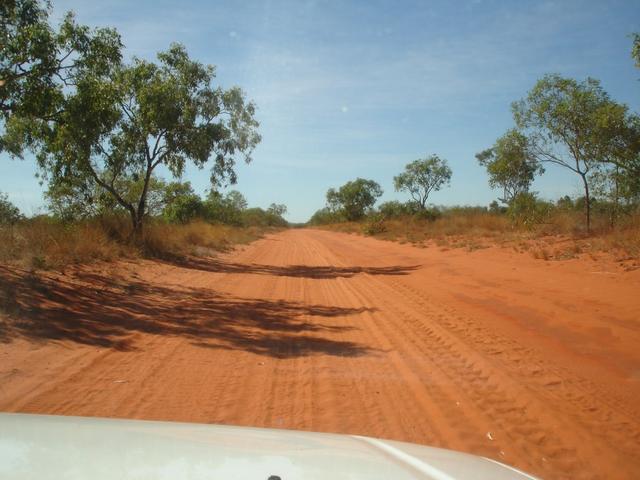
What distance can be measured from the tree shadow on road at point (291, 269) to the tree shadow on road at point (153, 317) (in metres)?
5.34

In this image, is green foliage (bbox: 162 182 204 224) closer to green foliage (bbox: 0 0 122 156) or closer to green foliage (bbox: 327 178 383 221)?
green foliage (bbox: 0 0 122 156)

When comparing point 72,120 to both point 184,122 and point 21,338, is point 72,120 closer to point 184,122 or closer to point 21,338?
point 21,338

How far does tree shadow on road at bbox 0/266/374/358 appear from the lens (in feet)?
23.4

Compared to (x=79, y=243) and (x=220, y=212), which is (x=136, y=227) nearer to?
(x=79, y=243)

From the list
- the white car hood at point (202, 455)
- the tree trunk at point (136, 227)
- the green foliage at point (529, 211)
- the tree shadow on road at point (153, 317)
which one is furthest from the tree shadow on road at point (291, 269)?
the white car hood at point (202, 455)

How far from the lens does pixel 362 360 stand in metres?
6.49

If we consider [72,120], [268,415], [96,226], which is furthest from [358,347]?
[96,226]

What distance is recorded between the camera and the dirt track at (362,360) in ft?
14.3

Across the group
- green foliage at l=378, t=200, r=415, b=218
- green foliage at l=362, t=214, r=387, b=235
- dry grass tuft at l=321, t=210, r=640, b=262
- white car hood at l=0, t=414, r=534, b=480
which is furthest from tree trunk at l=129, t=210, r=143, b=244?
green foliage at l=378, t=200, r=415, b=218

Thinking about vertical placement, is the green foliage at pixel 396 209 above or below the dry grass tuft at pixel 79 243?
above

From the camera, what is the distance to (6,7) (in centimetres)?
959

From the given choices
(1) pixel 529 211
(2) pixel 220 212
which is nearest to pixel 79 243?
(1) pixel 529 211

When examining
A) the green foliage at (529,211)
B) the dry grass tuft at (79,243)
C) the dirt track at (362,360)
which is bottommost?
the dirt track at (362,360)

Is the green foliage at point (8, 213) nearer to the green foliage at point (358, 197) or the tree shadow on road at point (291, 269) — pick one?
the tree shadow on road at point (291, 269)
